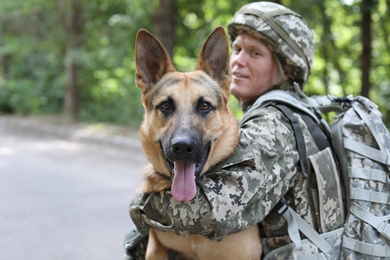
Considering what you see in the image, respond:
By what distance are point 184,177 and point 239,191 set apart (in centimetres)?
29

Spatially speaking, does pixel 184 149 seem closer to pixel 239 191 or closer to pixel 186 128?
pixel 186 128

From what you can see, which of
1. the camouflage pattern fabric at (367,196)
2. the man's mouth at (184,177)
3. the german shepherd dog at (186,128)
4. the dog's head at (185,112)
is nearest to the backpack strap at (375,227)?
the camouflage pattern fabric at (367,196)

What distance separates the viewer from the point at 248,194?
238 centimetres

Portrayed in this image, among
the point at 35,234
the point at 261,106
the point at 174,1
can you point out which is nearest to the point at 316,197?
the point at 261,106

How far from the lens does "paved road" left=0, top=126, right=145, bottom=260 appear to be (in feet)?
18.8

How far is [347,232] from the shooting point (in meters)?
2.68

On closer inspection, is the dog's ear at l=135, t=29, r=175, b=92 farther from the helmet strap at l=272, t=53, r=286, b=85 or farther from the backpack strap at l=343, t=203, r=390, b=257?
the backpack strap at l=343, t=203, r=390, b=257

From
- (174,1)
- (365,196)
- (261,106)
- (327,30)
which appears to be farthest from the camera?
(174,1)

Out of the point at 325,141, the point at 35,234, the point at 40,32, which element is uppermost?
the point at 40,32

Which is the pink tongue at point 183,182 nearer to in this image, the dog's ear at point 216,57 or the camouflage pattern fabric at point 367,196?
the dog's ear at point 216,57

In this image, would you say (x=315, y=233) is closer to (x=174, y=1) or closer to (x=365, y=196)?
(x=365, y=196)

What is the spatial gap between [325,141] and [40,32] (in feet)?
69.5

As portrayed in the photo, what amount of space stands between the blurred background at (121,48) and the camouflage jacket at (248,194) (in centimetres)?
719

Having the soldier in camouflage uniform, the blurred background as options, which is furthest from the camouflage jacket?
the blurred background
